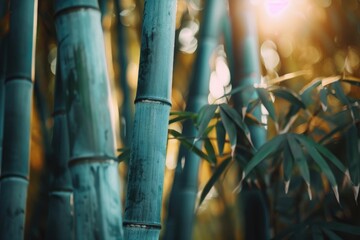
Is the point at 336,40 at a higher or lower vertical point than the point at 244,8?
higher

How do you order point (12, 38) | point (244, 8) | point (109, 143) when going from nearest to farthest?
point (109, 143), point (12, 38), point (244, 8)

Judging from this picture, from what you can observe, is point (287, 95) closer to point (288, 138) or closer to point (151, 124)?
point (288, 138)

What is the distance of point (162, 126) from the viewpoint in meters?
1.64

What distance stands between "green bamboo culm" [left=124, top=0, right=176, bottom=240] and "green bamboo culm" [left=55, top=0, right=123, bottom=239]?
0.05m

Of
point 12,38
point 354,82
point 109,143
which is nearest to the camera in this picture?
point 109,143

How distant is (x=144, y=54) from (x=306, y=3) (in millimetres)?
2625

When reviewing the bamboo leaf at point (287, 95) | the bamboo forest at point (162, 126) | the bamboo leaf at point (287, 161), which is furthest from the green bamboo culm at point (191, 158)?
the bamboo leaf at point (287, 161)

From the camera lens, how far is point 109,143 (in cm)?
160

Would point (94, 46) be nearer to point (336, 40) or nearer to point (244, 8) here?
point (244, 8)


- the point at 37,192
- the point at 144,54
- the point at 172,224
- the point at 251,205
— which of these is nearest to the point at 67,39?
the point at 144,54

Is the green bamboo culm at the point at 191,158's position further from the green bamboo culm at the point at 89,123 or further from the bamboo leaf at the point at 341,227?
the green bamboo culm at the point at 89,123

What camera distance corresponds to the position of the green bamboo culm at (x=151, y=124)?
1.58m

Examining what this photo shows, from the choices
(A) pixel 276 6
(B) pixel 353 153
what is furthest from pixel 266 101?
(A) pixel 276 6

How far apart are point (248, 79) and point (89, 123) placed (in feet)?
3.66
